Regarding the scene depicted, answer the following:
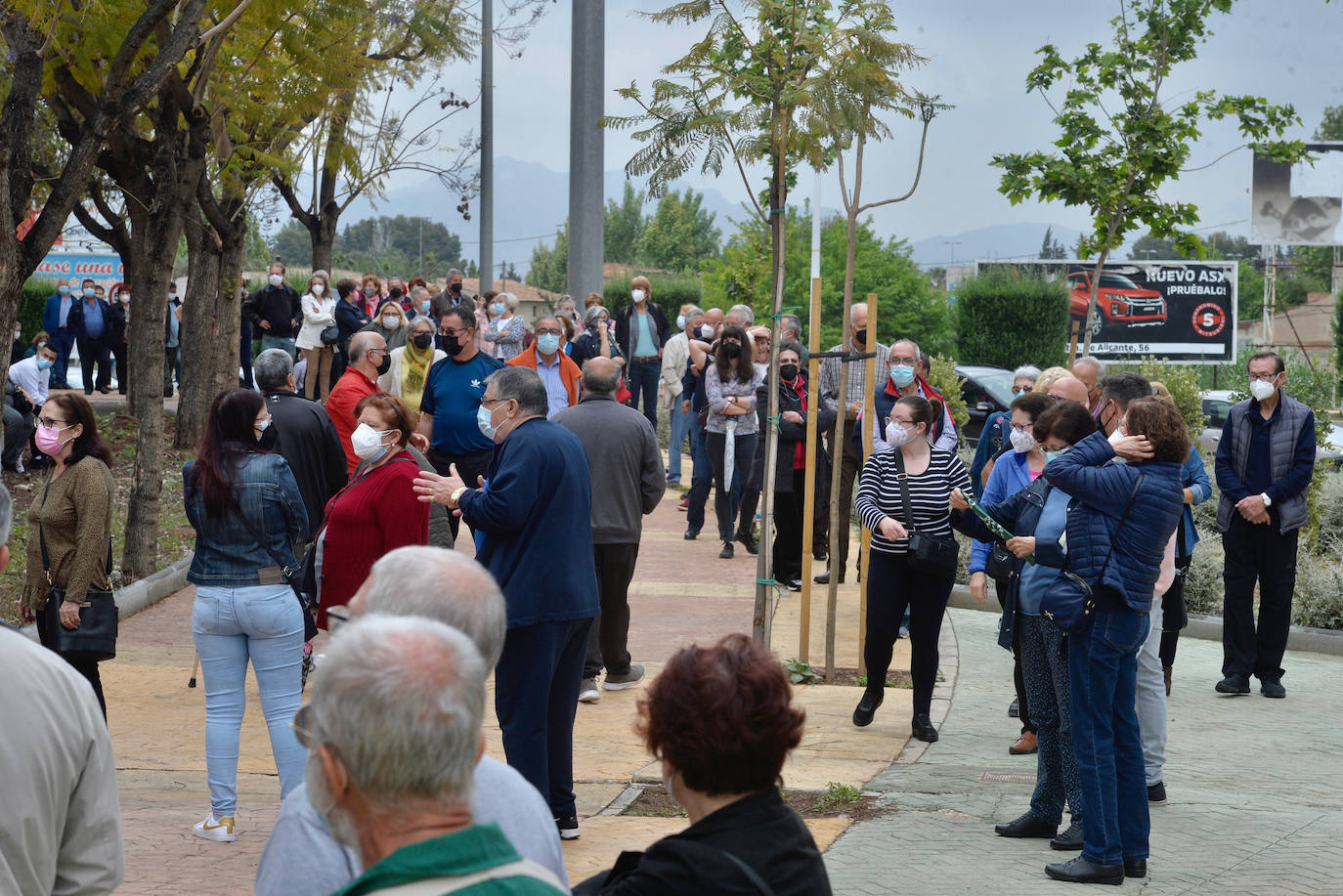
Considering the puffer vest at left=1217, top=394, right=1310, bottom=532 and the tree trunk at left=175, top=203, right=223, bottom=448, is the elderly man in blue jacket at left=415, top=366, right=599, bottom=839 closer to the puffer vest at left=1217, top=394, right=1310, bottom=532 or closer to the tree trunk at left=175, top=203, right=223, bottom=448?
the puffer vest at left=1217, top=394, right=1310, bottom=532

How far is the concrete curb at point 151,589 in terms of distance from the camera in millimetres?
10859

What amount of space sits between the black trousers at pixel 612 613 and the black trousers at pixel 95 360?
20.5m

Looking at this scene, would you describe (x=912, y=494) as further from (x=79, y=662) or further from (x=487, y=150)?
(x=487, y=150)

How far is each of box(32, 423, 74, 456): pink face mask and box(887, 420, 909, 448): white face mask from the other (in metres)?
4.12

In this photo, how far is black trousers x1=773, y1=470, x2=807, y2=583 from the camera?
11.9 meters

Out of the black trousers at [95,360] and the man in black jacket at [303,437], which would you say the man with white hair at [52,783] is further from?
the black trousers at [95,360]

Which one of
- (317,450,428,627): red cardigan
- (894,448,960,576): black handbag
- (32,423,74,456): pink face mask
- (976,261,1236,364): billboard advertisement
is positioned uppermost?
(976,261,1236,364): billboard advertisement

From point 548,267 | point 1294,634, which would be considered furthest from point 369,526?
point 548,267

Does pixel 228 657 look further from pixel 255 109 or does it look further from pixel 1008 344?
pixel 1008 344

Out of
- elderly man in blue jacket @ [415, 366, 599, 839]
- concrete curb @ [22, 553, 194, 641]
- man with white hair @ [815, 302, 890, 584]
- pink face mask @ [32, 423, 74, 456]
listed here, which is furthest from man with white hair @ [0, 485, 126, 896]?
concrete curb @ [22, 553, 194, 641]

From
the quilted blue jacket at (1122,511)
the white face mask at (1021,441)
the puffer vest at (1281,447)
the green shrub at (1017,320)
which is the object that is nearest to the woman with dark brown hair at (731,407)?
the puffer vest at (1281,447)

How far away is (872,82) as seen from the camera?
8.07m

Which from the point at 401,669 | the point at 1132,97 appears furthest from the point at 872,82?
the point at 1132,97

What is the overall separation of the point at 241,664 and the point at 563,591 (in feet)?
4.97
